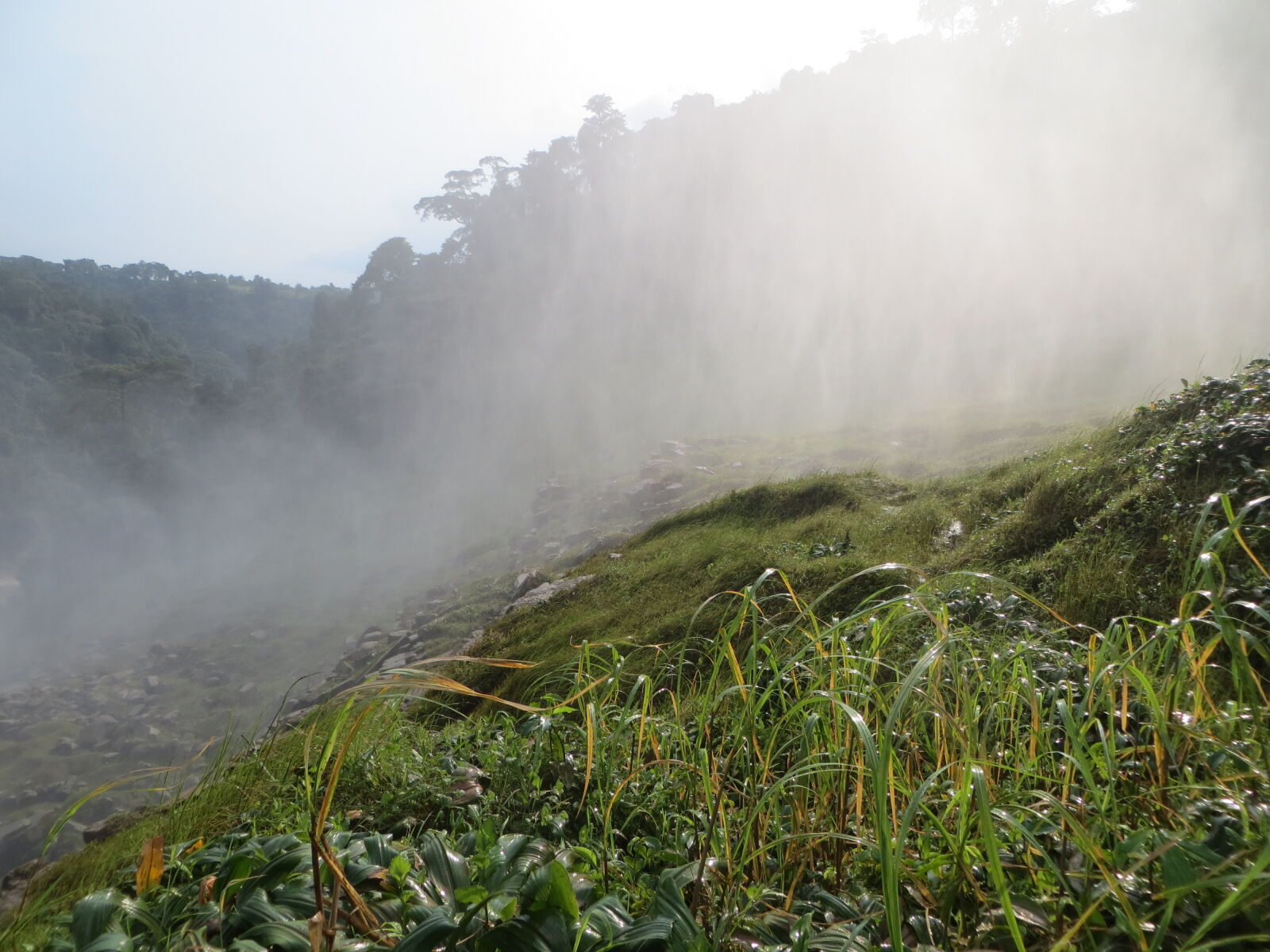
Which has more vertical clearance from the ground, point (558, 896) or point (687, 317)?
point (687, 317)

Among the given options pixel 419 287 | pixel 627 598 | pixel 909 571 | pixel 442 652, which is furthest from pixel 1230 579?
pixel 419 287

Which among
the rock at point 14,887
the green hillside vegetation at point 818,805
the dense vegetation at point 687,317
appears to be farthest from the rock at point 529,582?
the dense vegetation at point 687,317

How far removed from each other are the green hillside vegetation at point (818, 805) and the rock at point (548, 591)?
17.4 ft

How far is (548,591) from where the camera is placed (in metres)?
10.6

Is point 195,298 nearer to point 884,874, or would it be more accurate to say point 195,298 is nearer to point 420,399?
point 420,399

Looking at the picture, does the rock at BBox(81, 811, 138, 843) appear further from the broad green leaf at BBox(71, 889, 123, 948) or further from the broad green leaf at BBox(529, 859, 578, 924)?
the broad green leaf at BBox(529, 859, 578, 924)

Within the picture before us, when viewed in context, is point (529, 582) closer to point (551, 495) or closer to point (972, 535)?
point (972, 535)

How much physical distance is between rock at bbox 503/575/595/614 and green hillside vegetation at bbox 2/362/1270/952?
530cm

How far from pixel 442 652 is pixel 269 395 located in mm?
71075

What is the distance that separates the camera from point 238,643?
30.8m

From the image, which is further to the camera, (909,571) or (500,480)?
(500,480)

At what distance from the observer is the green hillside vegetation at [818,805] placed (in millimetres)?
1497

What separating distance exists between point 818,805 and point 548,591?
854 cm

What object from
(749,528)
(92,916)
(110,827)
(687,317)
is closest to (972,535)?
(749,528)
